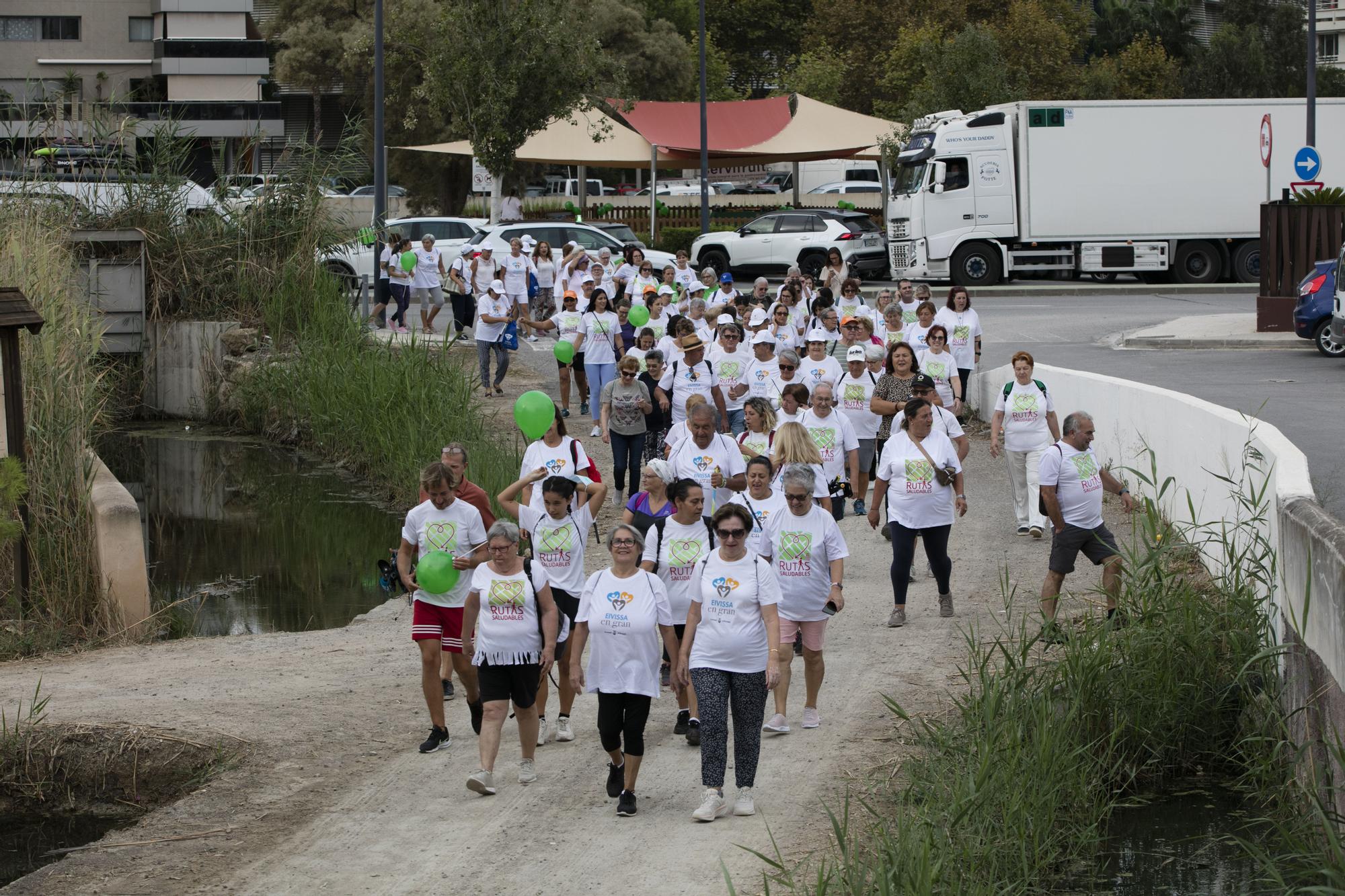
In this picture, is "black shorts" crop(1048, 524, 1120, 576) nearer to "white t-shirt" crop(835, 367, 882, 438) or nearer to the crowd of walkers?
the crowd of walkers

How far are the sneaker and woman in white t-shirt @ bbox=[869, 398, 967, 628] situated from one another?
3.77 m

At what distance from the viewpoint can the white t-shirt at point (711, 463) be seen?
10383 mm

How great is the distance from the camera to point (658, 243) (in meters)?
41.4

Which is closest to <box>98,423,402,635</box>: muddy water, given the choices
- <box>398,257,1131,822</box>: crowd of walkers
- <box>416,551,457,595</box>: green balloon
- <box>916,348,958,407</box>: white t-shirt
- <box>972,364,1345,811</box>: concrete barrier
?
<box>398,257,1131,822</box>: crowd of walkers

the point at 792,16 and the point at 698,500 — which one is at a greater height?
the point at 792,16

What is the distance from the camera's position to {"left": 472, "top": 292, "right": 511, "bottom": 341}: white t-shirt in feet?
65.4

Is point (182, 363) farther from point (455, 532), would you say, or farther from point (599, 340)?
point (455, 532)

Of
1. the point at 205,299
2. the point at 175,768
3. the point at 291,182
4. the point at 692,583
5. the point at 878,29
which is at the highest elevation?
the point at 878,29

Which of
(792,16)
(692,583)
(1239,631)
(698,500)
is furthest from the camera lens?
(792,16)

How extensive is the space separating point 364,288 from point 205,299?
308cm

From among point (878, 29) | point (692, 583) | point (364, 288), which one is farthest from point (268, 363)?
point (878, 29)

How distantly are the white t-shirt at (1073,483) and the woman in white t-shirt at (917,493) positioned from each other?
77 cm

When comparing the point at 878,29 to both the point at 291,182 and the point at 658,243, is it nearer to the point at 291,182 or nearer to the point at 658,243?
the point at 658,243

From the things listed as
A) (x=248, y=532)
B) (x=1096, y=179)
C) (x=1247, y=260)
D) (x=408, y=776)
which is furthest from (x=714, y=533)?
(x=1247, y=260)
